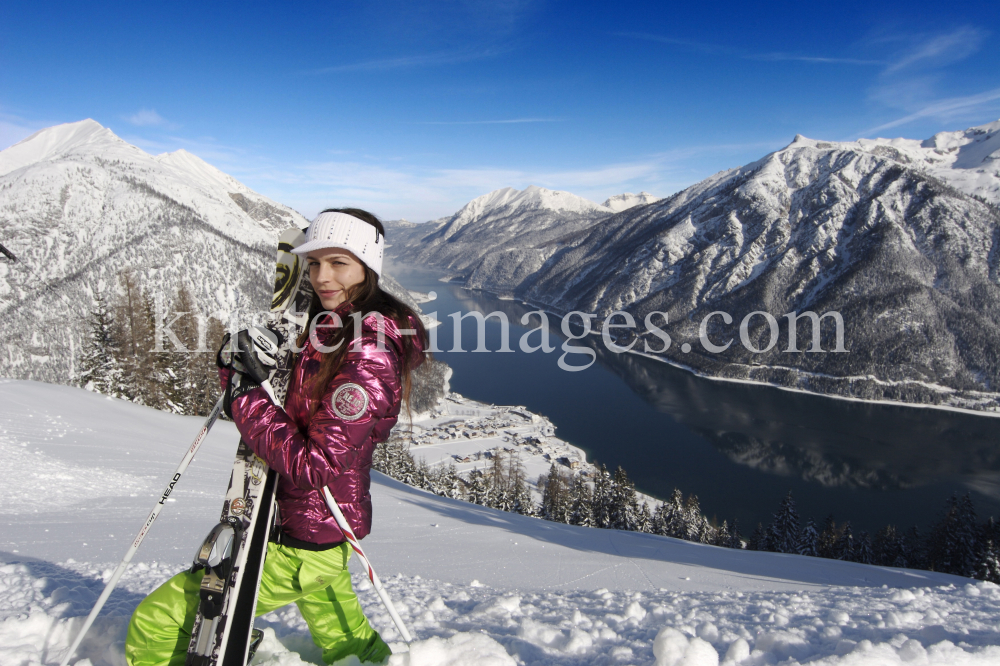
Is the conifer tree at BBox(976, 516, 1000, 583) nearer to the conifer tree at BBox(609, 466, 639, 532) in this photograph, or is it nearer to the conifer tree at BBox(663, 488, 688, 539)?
the conifer tree at BBox(663, 488, 688, 539)

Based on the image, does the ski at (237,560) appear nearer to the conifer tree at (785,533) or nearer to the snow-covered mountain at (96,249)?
the conifer tree at (785,533)

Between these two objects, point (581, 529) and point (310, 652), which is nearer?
point (310, 652)

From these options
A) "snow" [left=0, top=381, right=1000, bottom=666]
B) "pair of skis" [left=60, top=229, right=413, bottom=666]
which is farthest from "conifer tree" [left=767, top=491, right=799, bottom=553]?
"pair of skis" [left=60, top=229, right=413, bottom=666]

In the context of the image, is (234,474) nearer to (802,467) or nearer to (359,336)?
(359,336)

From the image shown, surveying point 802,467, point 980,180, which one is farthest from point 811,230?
point 802,467

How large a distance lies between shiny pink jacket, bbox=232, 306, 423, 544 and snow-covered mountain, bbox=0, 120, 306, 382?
79.1 m

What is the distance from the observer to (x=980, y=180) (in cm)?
15038

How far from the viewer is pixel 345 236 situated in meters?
2.09

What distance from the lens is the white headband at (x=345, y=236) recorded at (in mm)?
Result: 2051

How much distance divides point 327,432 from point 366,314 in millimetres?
499

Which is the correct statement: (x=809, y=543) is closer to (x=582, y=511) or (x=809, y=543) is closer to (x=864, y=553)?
(x=864, y=553)

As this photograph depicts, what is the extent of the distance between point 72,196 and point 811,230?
625ft

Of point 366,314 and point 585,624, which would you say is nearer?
point 366,314

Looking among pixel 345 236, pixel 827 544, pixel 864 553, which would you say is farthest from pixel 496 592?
pixel 827 544
